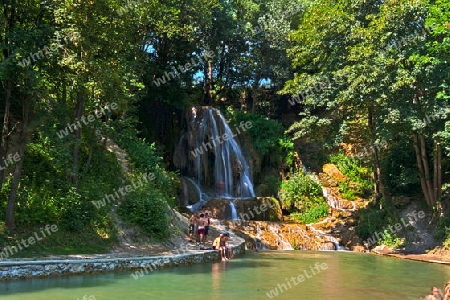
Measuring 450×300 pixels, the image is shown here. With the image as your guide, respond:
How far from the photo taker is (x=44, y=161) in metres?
16.0

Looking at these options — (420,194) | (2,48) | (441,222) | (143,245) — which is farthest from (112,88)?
(420,194)

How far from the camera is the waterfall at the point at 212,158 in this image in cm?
2775

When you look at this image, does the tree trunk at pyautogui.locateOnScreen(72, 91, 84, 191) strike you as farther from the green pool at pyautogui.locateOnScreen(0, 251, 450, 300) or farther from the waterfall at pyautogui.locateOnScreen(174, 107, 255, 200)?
the waterfall at pyautogui.locateOnScreen(174, 107, 255, 200)

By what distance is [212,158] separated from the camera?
28.4 metres

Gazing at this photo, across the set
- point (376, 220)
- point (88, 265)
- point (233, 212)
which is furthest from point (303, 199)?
point (88, 265)

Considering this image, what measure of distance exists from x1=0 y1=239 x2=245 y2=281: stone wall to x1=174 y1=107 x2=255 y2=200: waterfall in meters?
12.9

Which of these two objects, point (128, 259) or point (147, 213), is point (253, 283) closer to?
point (128, 259)

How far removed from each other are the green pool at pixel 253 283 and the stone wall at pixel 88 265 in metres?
0.29

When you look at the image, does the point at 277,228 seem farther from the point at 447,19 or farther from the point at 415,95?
the point at 447,19

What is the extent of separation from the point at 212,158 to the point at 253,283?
17.6 metres

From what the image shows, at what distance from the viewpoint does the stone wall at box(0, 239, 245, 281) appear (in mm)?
10433

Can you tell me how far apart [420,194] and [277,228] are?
7.42m

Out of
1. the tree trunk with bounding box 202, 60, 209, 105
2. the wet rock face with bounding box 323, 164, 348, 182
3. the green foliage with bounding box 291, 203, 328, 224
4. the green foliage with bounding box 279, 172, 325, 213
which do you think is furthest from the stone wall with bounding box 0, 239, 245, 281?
the tree trunk with bounding box 202, 60, 209, 105

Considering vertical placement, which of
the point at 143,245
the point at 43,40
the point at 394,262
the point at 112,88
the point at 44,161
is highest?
the point at 43,40
